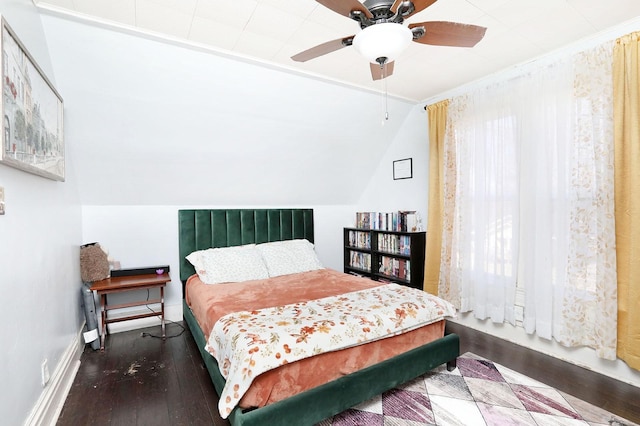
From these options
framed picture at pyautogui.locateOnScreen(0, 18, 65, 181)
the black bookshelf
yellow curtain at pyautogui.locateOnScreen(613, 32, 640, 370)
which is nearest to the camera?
framed picture at pyautogui.locateOnScreen(0, 18, 65, 181)

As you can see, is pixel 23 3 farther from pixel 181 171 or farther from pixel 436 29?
pixel 436 29

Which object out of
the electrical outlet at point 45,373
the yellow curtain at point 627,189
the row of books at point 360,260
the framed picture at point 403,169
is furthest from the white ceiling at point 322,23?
the row of books at point 360,260

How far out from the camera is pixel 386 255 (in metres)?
4.04

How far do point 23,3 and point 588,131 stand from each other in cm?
382

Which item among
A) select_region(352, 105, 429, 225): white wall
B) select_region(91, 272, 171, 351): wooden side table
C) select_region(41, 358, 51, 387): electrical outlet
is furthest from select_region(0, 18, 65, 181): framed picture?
select_region(352, 105, 429, 225): white wall

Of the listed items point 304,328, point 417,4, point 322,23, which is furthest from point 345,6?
point 304,328

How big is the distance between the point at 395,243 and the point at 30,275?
336cm

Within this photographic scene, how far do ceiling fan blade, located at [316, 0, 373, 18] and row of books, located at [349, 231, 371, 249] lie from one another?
10.4 ft

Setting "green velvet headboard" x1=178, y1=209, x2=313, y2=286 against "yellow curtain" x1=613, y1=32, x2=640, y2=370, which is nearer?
"yellow curtain" x1=613, y1=32, x2=640, y2=370

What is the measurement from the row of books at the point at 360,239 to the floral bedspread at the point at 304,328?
1823mm

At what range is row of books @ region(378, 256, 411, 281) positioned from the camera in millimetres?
3768

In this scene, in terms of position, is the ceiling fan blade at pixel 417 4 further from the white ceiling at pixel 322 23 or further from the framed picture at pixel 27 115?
the framed picture at pixel 27 115

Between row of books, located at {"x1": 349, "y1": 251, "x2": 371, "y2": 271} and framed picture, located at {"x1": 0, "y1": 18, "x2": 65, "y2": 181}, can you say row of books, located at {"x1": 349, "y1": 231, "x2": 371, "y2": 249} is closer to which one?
row of books, located at {"x1": 349, "y1": 251, "x2": 371, "y2": 271}

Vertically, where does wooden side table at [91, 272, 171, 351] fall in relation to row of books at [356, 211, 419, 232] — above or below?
below
